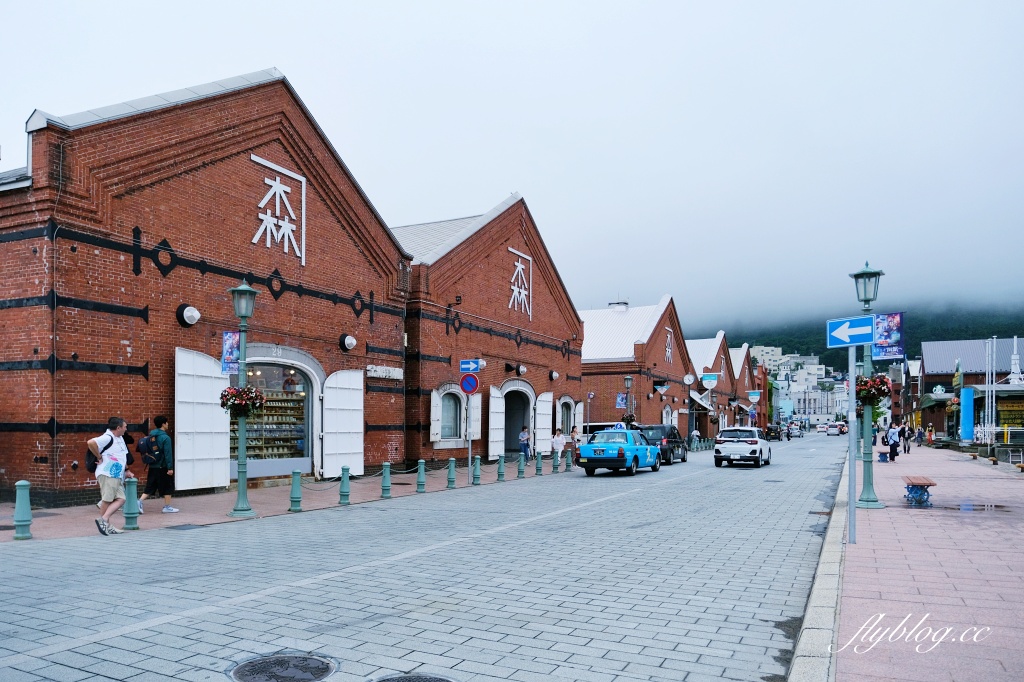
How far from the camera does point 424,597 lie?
23.9 ft

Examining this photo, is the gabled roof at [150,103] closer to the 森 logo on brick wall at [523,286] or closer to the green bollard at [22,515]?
the green bollard at [22,515]

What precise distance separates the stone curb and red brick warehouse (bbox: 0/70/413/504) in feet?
41.9

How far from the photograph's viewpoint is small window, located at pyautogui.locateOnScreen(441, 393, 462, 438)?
26312 mm

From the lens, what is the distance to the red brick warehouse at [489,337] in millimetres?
24797

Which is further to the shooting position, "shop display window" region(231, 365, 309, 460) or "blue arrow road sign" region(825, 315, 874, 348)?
"shop display window" region(231, 365, 309, 460)

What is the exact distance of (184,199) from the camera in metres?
16.4

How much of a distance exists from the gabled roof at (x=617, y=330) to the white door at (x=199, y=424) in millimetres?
31962

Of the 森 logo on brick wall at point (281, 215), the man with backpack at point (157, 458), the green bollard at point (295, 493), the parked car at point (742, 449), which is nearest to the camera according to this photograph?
the man with backpack at point (157, 458)

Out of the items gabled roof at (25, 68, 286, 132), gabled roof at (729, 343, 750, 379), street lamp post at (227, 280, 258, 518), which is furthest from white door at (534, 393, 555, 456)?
gabled roof at (729, 343, 750, 379)

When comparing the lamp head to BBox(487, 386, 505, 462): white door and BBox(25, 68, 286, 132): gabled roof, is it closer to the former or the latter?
BBox(25, 68, 286, 132): gabled roof

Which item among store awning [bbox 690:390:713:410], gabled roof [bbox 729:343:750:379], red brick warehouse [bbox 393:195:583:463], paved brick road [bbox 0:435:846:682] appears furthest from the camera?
gabled roof [bbox 729:343:750:379]

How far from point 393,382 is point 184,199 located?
903 centimetres

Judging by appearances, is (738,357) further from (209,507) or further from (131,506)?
(131,506)

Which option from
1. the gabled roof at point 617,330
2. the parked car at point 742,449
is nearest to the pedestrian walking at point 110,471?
the parked car at point 742,449
